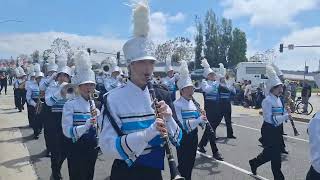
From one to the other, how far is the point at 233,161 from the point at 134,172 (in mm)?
7084

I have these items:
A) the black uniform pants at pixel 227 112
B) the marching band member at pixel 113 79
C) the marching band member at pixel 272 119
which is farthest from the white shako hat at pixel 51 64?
the marching band member at pixel 272 119

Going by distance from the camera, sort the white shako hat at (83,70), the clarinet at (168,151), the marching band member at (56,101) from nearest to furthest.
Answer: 1. the clarinet at (168,151)
2. the white shako hat at (83,70)
3. the marching band member at (56,101)

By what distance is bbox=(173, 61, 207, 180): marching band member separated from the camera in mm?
7062

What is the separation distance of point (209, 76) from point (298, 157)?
4277 mm

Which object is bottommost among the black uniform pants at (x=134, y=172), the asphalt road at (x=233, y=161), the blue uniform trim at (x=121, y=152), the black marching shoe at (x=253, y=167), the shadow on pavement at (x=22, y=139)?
the asphalt road at (x=233, y=161)

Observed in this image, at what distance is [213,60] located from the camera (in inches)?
3497

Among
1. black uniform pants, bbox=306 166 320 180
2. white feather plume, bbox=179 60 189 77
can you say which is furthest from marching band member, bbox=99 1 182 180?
white feather plume, bbox=179 60 189 77

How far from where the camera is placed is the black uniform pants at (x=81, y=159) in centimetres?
629

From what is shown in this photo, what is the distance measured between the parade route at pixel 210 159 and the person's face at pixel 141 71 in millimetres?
5464

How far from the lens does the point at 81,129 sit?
20.7 feet

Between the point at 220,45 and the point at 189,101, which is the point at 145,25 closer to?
the point at 189,101

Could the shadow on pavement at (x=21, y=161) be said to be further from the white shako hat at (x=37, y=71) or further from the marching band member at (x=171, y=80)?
the marching band member at (x=171, y=80)

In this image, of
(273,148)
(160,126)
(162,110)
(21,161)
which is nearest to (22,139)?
(21,161)

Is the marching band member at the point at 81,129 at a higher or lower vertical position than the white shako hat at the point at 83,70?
lower
